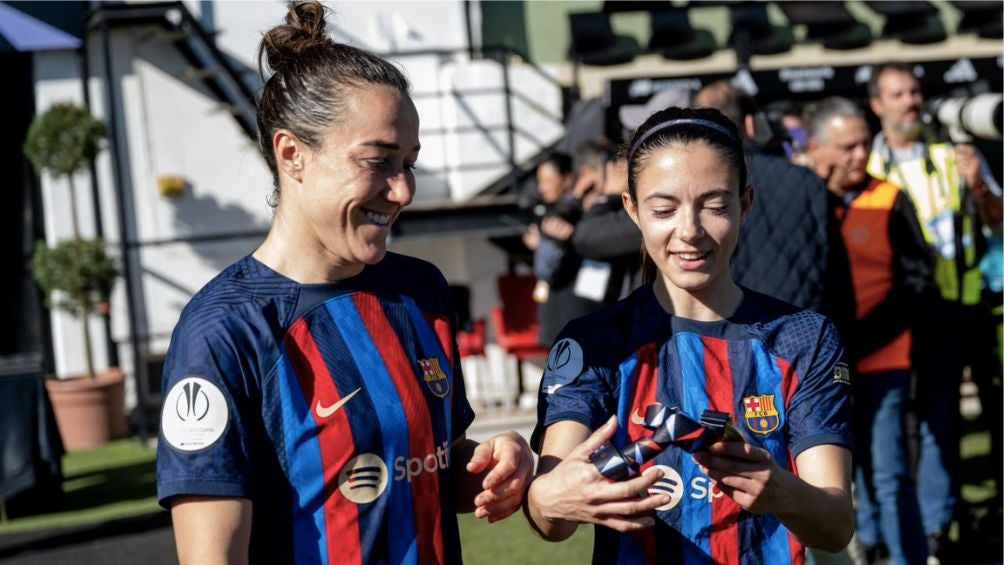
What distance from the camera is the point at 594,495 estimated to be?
1.90 m

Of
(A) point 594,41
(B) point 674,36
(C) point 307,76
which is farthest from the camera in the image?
(B) point 674,36

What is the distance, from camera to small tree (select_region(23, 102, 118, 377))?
9.80 m

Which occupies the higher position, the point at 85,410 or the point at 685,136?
the point at 685,136

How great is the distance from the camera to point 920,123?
5.30 metres

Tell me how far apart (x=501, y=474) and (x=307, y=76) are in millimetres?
756

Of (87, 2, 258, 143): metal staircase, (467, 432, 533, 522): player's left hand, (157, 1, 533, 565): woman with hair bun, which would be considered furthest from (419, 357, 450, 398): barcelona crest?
(87, 2, 258, 143): metal staircase

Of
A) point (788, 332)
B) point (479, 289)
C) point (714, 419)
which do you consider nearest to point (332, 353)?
point (714, 419)

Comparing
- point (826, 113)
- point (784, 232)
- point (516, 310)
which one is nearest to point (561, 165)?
point (516, 310)

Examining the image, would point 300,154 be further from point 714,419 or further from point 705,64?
point 705,64

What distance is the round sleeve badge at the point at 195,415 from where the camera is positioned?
6.11 feet

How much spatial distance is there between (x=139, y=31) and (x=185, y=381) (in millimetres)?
9680

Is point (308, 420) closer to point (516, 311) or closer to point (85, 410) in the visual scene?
point (516, 311)

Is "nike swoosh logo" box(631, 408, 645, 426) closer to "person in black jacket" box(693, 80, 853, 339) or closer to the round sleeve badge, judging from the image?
the round sleeve badge

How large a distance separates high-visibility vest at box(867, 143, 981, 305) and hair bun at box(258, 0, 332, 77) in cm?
357
